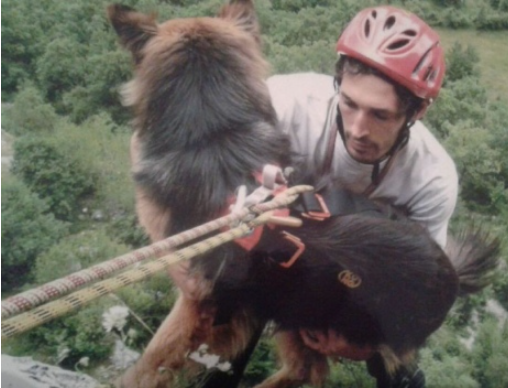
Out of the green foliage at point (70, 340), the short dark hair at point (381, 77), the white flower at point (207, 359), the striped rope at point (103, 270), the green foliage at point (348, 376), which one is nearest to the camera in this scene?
the striped rope at point (103, 270)

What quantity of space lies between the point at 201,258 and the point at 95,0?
60 centimetres

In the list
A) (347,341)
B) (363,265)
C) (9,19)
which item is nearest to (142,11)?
(9,19)

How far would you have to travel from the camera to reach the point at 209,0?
5.74 ft

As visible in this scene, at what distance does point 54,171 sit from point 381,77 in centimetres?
69

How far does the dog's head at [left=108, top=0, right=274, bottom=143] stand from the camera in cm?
170

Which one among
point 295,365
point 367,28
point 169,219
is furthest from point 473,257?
point 169,219

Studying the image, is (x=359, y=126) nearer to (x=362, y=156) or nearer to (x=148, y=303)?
(x=362, y=156)

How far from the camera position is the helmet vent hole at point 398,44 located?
5.43 ft

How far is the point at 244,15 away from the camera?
1765 mm

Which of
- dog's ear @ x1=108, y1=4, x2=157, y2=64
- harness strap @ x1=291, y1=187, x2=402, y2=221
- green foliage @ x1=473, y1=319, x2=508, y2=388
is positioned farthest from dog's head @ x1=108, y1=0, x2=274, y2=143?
green foliage @ x1=473, y1=319, x2=508, y2=388

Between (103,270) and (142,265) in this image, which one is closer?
(103,270)

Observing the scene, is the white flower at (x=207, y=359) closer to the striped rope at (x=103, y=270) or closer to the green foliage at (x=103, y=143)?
the green foliage at (x=103, y=143)

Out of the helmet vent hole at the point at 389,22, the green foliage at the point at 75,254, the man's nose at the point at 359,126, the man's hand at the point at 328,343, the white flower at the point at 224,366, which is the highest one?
the helmet vent hole at the point at 389,22

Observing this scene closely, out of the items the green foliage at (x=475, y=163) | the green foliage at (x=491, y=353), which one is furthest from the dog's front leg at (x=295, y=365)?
the green foliage at (x=475, y=163)
